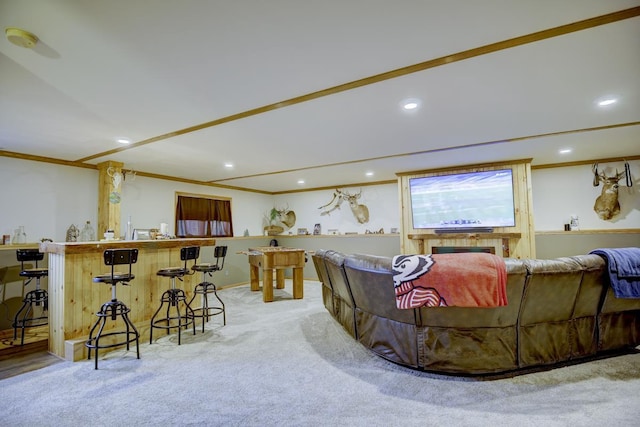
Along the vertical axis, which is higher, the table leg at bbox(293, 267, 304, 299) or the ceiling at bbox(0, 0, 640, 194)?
the ceiling at bbox(0, 0, 640, 194)

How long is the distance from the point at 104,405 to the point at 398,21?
3.29m

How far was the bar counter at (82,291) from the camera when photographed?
3201 millimetres

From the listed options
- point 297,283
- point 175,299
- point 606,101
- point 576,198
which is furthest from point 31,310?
point 576,198

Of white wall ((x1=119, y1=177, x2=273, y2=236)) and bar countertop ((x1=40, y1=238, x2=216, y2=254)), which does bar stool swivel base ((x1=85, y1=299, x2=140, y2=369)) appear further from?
white wall ((x1=119, y1=177, x2=273, y2=236))

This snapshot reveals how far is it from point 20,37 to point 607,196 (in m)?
8.04

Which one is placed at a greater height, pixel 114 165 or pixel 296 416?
pixel 114 165

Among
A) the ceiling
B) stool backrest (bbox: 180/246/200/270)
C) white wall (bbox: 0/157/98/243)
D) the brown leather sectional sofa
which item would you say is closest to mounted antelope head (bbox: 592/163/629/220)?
the ceiling

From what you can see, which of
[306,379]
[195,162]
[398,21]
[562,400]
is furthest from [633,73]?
[195,162]

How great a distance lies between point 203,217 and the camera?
7152mm

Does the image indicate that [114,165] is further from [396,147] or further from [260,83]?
[396,147]

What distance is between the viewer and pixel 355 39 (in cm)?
193

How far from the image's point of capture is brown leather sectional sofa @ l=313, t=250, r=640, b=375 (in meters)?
2.48

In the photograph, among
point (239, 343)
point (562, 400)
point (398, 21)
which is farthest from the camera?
point (239, 343)

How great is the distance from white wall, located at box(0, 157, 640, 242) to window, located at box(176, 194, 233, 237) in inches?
7.4
